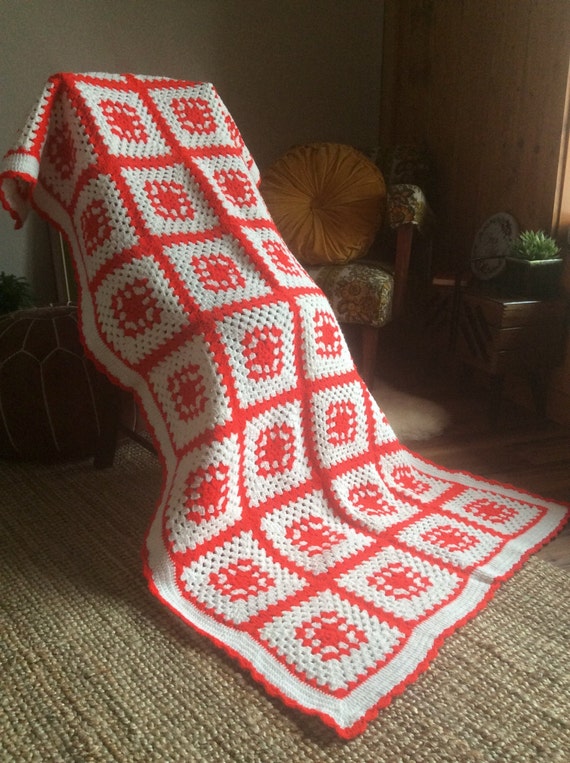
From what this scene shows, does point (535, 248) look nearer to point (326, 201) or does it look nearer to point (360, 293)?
point (360, 293)

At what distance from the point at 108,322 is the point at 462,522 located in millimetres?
885

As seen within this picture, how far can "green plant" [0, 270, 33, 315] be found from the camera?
236 centimetres

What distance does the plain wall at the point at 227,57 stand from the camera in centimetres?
247

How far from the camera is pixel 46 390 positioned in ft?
5.57

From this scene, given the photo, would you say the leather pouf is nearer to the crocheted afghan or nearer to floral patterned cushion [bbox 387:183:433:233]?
the crocheted afghan

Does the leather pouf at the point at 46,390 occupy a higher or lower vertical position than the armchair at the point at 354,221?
lower

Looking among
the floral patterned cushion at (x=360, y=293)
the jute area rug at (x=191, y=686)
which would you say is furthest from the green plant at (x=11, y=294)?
the jute area rug at (x=191, y=686)

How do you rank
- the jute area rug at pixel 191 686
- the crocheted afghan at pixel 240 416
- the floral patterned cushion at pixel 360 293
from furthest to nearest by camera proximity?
the floral patterned cushion at pixel 360 293, the crocheted afghan at pixel 240 416, the jute area rug at pixel 191 686

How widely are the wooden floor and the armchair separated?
0.99ft

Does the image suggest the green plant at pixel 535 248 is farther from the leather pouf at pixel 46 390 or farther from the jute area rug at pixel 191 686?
the leather pouf at pixel 46 390

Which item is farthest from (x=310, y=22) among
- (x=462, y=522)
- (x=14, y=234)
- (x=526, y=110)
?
(x=462, y=522)

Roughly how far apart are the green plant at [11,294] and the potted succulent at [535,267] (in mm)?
1710

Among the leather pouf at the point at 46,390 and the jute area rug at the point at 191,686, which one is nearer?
the jute area rug at the point at 191,686

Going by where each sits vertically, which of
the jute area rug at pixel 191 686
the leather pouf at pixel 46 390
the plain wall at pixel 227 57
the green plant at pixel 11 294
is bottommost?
the jute area rug at pixel 191 686
